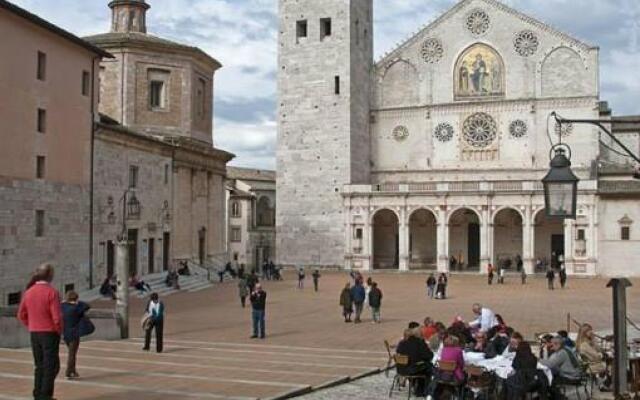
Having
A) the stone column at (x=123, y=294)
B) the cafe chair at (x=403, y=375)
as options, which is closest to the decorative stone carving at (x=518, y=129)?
the stone column at (x=123, y=294)

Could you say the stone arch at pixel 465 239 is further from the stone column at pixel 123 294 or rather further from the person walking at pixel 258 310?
the stone column at pixel 123 294

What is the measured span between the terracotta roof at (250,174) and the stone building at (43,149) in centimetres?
5506

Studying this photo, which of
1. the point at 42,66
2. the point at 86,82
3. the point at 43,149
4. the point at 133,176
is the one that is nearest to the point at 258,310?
the point at 43,149

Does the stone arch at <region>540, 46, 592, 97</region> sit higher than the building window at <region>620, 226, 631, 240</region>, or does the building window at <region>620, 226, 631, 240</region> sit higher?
the stone arch at <region>540, 46, 592, 97</region>

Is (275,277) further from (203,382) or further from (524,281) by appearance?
(203,382)

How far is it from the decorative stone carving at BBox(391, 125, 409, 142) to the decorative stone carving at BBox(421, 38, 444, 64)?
17.8ft

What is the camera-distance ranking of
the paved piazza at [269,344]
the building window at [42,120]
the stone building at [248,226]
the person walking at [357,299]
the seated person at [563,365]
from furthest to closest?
the stone building at [248,226] < the building window at [42,120] < the person walking at [357,299] < the paved piazza at [269,344] < the seated person at [563,365]

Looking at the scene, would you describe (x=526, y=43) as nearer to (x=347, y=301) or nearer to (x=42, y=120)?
(x=347, y=301)

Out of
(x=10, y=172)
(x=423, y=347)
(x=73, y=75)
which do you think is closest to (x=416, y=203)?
(x=73, y=75)

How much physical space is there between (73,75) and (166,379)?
67.1 ft

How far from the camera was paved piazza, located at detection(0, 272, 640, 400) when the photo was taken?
12.9 meters

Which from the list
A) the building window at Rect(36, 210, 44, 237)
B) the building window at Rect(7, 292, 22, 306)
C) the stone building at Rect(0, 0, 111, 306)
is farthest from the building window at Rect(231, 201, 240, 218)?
the building window at Rect(7, 292, 22, 306)

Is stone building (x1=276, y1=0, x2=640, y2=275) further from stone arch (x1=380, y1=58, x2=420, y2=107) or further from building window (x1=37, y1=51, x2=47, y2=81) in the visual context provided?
building window (x1=37, y1=51, x2=47, y2=81)

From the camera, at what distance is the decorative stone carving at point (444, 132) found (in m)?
59.1
